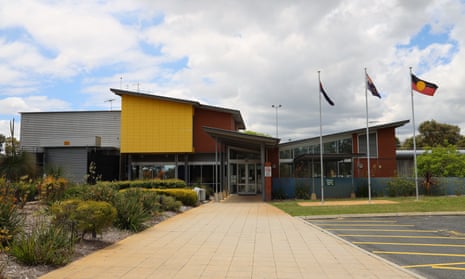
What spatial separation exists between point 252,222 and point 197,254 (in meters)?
6.17

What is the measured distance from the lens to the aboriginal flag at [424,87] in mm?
21083

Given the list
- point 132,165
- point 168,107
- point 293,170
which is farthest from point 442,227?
point 132,165

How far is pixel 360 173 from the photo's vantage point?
31.0 metres

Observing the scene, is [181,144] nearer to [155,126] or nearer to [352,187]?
[155,126]

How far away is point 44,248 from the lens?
714cm

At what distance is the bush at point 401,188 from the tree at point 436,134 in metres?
36.8

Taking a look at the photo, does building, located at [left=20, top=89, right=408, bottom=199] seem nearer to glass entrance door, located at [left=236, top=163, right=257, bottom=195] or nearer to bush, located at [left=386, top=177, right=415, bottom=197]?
glass entrance door, located at [left=236, top=163, right=257, bottom=195]

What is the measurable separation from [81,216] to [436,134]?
2471 inches

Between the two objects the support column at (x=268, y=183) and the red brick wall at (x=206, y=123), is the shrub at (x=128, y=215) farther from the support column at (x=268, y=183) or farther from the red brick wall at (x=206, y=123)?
the red brick wall at (x=206, y=123)

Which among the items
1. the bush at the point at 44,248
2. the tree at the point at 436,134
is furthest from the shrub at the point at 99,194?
the tree at the point at 436,134

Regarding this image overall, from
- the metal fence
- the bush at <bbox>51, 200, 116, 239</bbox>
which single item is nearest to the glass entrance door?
the metal fence

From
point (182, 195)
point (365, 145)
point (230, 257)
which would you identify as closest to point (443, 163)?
point (365, 145)

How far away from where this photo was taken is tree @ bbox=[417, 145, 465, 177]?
105 ft

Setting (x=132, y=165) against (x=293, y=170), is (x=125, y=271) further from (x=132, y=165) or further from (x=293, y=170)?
(x=132, y=165)
